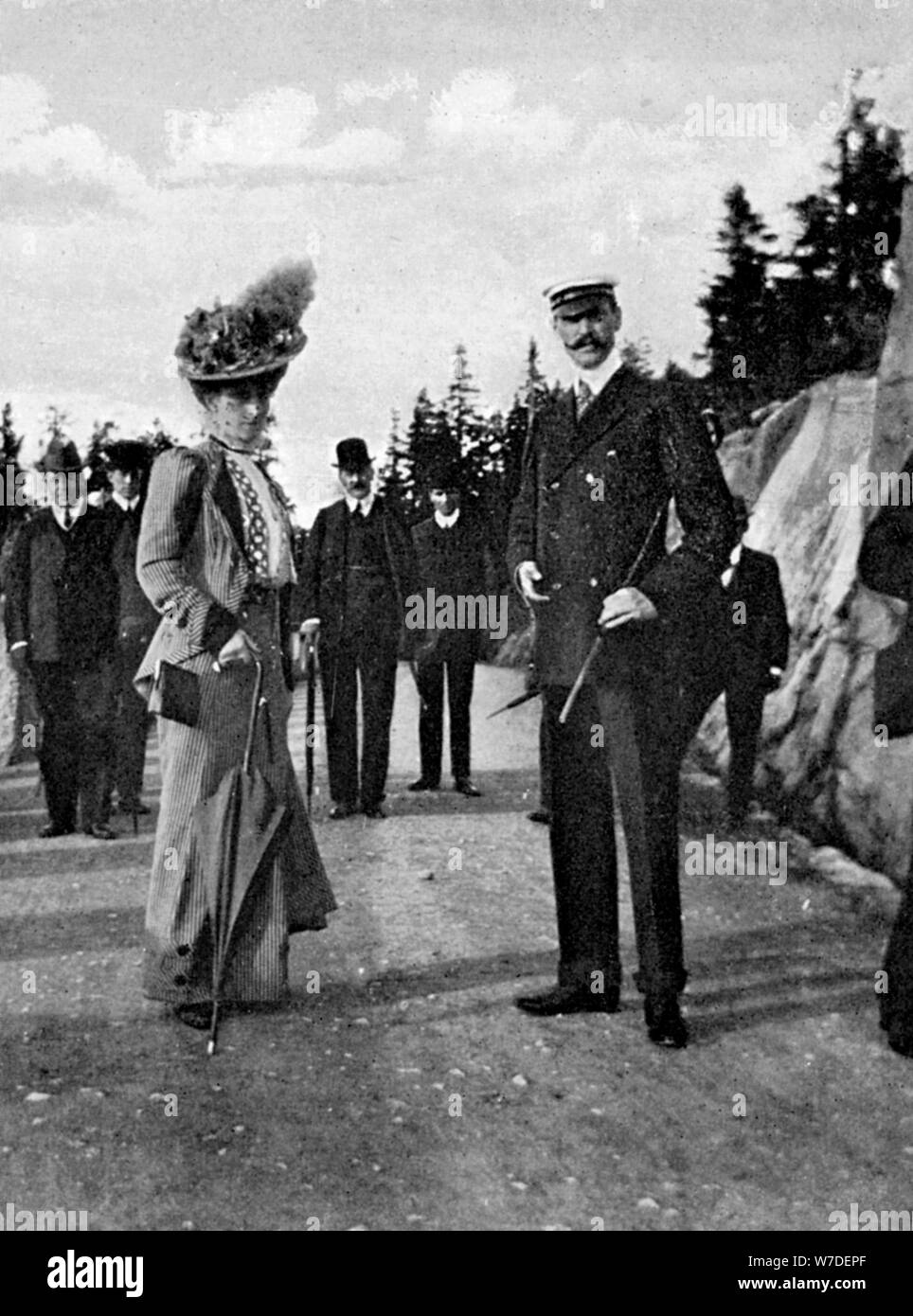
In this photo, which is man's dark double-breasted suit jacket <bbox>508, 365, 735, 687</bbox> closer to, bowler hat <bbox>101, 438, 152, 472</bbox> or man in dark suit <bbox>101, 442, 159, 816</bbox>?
bowler hat <bbox>101, 438, 152, 472</bbox>

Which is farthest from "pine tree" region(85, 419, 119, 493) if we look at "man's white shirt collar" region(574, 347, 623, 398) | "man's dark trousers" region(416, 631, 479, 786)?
"man's dark trousers" region(416, 631, 479, 786)

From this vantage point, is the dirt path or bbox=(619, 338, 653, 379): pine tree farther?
bbox=(619, 338, 653, 379): pine tree

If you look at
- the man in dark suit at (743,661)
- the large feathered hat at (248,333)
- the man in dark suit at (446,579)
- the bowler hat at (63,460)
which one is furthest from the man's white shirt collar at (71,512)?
the large feathered hat at (248,333)

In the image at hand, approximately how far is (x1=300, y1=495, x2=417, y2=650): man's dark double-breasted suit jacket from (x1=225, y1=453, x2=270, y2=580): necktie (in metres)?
3.90

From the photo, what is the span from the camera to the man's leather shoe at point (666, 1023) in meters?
4.50

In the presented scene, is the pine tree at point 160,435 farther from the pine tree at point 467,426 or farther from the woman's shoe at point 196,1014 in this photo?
the woman's shoe at point 196,1014

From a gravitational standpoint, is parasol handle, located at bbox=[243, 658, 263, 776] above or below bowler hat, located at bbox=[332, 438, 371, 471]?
below

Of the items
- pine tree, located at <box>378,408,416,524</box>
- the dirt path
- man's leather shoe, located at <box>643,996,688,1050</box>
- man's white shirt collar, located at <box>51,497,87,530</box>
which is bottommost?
the dirt path

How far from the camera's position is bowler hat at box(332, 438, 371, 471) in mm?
8273

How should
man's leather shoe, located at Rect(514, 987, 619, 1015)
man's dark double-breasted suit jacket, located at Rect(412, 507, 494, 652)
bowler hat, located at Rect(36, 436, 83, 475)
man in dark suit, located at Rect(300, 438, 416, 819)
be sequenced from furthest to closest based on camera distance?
man's dark double-breasted suit jacket, located at Rect(412, 507, 494, 652) < man in dark suit, located at Rect(300, 438, 416, 819) < bowler hat, located at Rect(36, 436, 83, 475) < man's leather shoe, located at Rect(514, 987, 619, 1015)

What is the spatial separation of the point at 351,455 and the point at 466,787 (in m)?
2.32

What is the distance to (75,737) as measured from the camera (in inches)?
319

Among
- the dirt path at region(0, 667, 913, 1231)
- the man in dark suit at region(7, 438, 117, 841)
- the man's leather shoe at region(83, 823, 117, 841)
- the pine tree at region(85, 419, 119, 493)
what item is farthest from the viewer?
the man in dark suit at region(7, 438, 117, 841)
